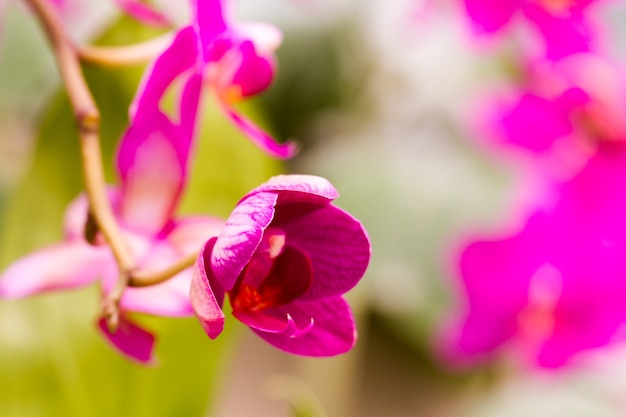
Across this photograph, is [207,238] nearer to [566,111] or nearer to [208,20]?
[208,20]

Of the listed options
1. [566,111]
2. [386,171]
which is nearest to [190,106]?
[566,111]

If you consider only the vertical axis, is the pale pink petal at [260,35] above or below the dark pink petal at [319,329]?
above

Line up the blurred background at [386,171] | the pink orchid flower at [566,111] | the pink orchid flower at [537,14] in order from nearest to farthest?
the pink orchid flower at [537,14] < the pink orchid flower at [566,111] < the blurred background at [386,171]

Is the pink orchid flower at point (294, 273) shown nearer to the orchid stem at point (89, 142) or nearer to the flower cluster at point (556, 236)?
the orchid stem at point (89, 142)

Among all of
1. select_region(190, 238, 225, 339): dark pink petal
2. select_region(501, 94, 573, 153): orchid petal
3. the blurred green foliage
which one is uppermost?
select_region(190, 238, 225, 339): dark pink petal

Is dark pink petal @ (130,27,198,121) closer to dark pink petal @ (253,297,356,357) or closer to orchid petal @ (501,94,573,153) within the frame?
dark pink petal @ (253,297,356,357)

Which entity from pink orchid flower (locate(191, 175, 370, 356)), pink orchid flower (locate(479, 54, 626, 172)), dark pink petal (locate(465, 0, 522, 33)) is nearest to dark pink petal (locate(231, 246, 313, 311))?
pink orchid flower (locate(191, 175, 370, 356))

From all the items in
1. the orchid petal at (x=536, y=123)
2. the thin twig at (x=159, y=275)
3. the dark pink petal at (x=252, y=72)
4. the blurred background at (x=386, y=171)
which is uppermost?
the dark pink petal at (x=252, y=72)

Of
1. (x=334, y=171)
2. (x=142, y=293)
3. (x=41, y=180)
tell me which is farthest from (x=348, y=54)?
(x=142, y=293)

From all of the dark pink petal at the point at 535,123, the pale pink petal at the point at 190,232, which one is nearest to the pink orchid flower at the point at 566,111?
the dark pink petal at the point at 535,123
